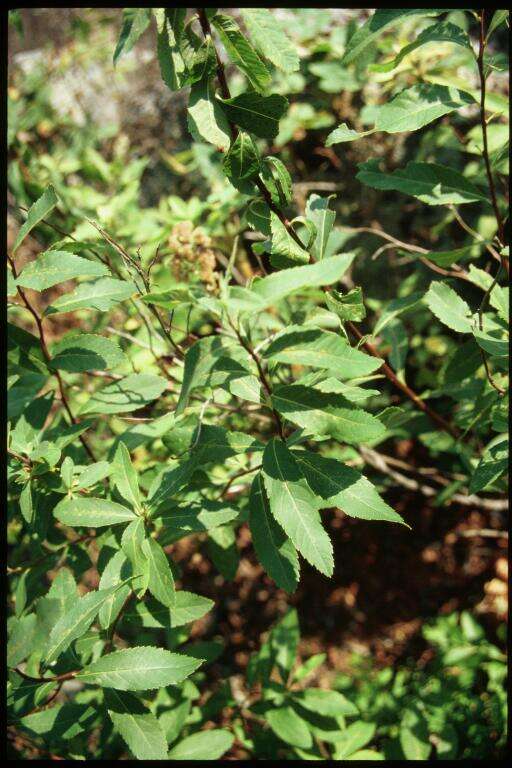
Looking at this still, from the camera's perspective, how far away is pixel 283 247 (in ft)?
3.55

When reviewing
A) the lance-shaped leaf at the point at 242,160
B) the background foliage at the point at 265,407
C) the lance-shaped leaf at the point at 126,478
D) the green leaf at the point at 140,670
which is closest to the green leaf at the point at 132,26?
the background foliage at the point at 265,407

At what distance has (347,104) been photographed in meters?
2.69

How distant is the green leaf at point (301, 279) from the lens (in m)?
0.80

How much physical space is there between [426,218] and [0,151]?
204cm

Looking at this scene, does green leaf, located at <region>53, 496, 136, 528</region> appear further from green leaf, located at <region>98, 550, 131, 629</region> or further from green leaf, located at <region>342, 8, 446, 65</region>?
green leaf, located at <region>342, 8, 446, 65</region>

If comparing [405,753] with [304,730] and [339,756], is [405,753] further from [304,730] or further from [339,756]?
[304,730]

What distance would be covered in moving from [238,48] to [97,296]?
0.60 metres

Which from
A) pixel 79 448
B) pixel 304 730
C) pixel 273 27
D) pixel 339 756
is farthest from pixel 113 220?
pixel 339 756

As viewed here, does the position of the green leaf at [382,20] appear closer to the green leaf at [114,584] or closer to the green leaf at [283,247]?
the green leaf at [283,247]

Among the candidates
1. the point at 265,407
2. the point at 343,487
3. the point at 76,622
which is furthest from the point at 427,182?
the point at 76,622

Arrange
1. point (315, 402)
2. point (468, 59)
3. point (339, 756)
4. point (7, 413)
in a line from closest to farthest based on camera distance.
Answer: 1. point (315, 402)
2. point (7, 413)
3. point (339, 756)
4. point (468, 59)

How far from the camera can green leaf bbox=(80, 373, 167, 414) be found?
52.8 inches

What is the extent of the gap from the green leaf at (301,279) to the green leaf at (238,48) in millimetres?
462

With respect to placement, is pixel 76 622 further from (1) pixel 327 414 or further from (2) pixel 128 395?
(1) pixel 327 414
